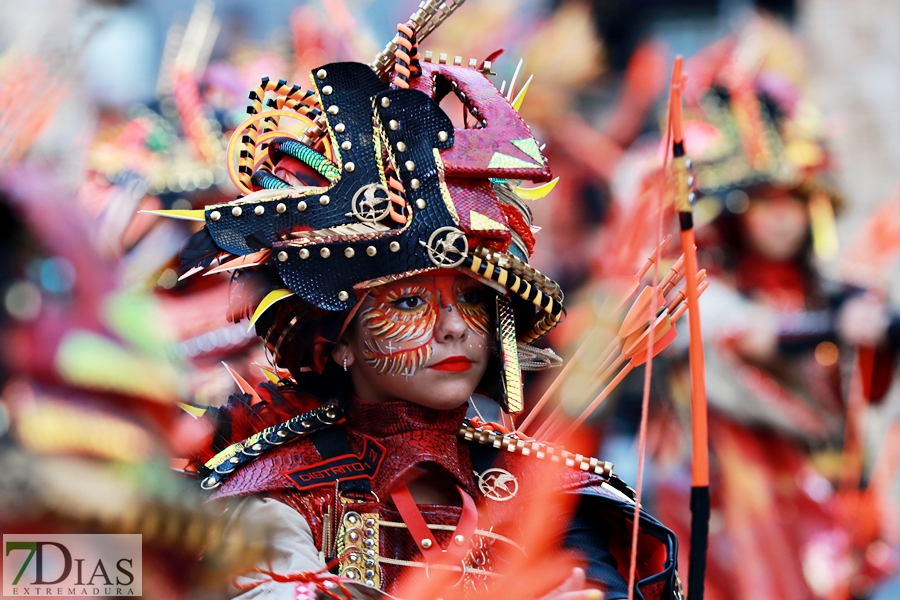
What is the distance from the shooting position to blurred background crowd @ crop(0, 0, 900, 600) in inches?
40.9

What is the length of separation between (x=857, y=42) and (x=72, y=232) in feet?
36.1

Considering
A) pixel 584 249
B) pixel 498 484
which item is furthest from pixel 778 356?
pixel 498 484

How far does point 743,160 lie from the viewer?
739 cm

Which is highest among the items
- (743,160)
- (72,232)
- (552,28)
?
(552,28)

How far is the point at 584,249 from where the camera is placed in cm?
1077

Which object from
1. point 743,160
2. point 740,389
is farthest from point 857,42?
point 740,389

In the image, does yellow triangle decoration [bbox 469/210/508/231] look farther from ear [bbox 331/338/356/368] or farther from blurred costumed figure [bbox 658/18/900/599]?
blurred costumed figure [bbox 658/18/900/599]

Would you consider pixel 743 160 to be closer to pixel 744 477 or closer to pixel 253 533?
pixel 744 477

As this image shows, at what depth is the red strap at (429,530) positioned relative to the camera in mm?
2471

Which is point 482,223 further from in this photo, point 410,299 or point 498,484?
point 498,484

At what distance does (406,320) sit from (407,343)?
0.15ft

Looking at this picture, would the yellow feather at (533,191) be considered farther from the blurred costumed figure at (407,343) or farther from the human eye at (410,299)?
the human eye at (410,299)

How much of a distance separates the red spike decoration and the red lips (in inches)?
20.4

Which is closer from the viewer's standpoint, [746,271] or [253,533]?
[253,533]
